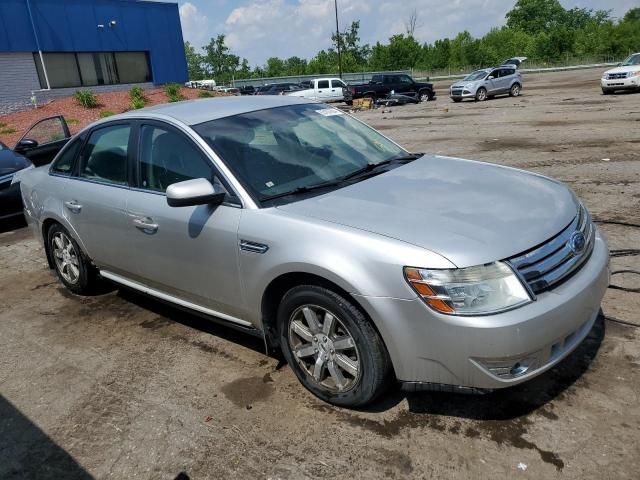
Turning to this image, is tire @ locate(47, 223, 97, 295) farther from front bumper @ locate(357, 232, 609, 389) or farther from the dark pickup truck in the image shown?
the dark pickup truck

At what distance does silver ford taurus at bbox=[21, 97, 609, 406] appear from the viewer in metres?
2.45

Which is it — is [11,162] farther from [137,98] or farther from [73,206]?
[137,98]

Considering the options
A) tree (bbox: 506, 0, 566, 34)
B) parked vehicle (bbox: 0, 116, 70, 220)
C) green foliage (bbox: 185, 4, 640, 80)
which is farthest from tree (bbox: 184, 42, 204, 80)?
parked vehicle (bbox: 0, 116, 70, 220)

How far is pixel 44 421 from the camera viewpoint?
3.12 m

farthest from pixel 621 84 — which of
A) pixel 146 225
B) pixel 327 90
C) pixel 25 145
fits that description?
pixel 146 225

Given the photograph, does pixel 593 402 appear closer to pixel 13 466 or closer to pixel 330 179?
pixel 330 179

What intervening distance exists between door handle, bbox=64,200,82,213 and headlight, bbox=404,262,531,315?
313 centimetres

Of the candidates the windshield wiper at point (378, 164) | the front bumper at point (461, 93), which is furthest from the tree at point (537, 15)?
the windshield wiper at point (378, 164)

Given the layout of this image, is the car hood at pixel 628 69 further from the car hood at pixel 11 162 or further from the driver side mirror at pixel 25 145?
the car hood at pixel 11 162

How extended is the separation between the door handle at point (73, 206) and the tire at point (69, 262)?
1.06ft

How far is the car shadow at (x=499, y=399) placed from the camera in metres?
2.83

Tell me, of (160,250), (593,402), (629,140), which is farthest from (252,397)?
(629,140)

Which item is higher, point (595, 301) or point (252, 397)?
point (595, 301)

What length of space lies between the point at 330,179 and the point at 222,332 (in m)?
1.52
